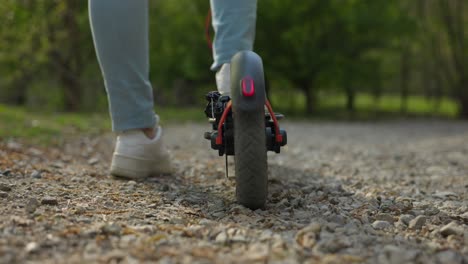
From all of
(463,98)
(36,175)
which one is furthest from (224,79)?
(463,98)

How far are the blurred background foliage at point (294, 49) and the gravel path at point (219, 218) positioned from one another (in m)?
7.17

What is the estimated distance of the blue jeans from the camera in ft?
6.34

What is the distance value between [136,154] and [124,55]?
0.38 meters

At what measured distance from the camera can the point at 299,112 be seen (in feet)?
41.4

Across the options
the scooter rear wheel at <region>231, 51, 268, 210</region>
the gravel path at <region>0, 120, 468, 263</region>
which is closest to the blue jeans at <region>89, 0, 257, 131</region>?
the gravel path at <region>0, 120, 468, 263</region>

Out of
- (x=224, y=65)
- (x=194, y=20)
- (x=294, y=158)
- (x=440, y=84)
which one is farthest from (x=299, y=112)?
(x=224, y=65)

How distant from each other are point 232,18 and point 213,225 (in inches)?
32.3

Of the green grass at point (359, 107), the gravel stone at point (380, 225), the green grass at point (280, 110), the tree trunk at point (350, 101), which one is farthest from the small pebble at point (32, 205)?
the tree trunk at point (350, 101)

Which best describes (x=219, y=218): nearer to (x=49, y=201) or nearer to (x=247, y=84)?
(x=247, y=84)

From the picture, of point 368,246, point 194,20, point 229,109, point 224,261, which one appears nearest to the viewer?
point 224,261

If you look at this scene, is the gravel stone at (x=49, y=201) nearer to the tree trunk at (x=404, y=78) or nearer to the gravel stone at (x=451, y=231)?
the gravel stone at (x=451, y=231)

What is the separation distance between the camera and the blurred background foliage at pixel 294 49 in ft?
35.3

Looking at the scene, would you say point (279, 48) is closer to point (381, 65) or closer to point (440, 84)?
point (381, 65)

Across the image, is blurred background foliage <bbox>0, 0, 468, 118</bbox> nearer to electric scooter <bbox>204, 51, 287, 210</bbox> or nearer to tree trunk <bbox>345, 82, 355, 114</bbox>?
tree trunk <bbox>345, 82, 355, 114</bbox>
